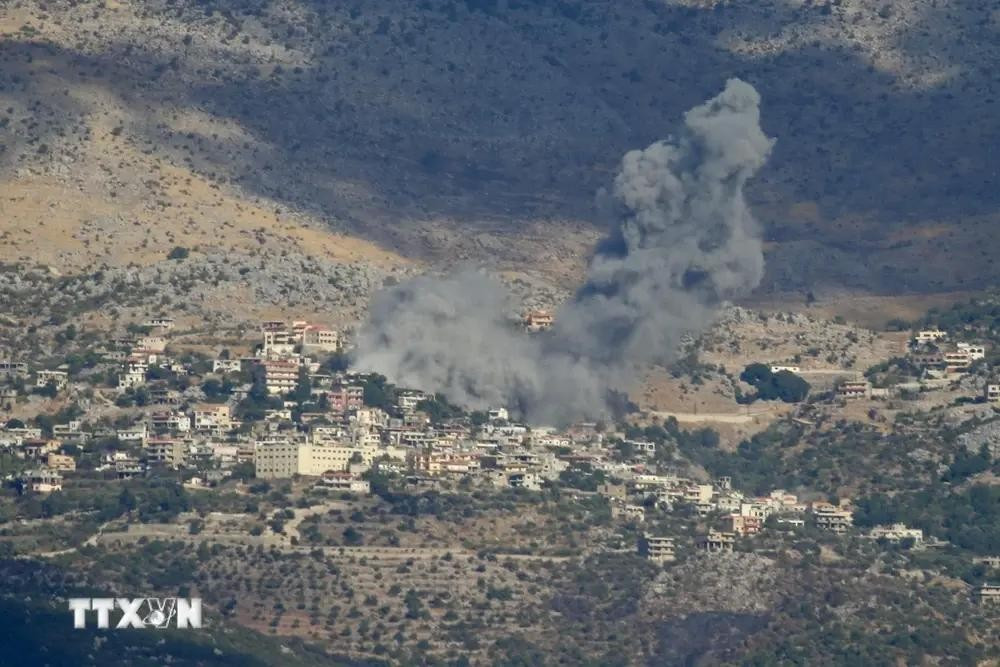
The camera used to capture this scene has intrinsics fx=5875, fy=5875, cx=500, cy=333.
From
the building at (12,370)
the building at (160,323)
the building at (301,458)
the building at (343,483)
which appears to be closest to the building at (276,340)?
the building at (160,323)

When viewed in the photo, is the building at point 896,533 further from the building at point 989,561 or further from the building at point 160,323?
the building at point 160,323

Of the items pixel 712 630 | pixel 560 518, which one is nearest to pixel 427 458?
pixel 560 518

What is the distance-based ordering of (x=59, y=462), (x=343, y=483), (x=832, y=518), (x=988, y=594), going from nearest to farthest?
(x=988, y=594)
(x=343, y=483)
(x=59, y=462)
(x=832, y=518)

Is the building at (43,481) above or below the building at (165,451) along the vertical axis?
below

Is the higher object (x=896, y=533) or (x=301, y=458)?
(x=301, y=458)

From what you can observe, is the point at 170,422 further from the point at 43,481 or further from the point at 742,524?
the point at 742,524

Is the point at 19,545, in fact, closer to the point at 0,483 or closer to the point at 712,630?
the point at 0,483

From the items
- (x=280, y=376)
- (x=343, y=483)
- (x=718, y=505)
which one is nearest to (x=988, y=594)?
(x=718, y=505)
